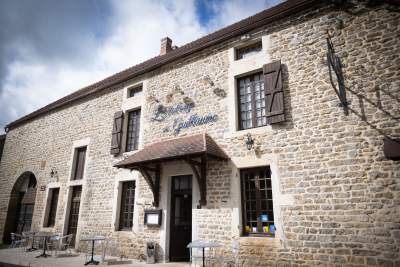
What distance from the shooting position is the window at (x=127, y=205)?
Answer: 320 inches

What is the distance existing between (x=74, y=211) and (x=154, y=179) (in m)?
4.21

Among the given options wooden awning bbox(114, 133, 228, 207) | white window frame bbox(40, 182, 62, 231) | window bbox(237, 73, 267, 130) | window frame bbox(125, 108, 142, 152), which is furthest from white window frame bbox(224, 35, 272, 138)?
white window frame bbox(40, 182, 62, 231)

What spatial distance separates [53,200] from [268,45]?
9.81 meters

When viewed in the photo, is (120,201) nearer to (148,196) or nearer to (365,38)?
(148,196)

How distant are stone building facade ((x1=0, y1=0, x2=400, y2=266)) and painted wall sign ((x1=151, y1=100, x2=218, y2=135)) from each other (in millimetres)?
40

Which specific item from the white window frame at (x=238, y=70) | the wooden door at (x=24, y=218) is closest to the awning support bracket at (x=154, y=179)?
the white window frame at (x=238, y=70)

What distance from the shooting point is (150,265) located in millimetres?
6496

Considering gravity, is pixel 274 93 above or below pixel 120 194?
above

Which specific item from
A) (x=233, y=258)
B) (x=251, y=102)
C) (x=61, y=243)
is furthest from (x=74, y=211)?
(x=251, y=102)

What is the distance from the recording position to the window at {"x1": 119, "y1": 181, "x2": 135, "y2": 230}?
26.6ft

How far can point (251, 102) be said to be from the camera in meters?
6.73

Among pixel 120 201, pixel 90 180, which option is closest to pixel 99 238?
pixel 120 201

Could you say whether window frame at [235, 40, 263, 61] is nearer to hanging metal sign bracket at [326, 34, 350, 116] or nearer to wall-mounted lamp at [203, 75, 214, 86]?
wall-mounted lamp at [203, 75, 214, 86]

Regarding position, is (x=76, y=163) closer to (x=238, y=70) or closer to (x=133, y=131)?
(x=133, y=131)
